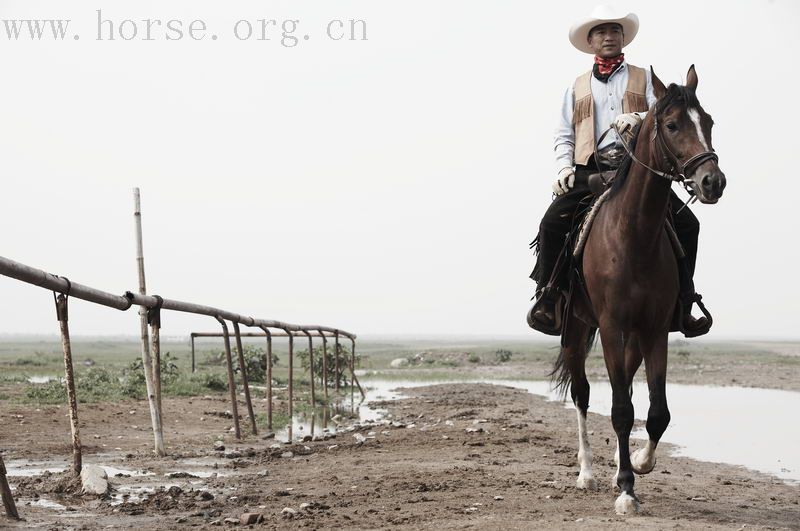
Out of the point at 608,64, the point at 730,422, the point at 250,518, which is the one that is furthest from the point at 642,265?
the point at 730,422

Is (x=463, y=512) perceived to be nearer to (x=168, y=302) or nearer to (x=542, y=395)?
(x=168, y=302)

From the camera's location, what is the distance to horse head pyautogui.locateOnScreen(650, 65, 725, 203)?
4.84 meters

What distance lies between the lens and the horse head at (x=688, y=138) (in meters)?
4.84

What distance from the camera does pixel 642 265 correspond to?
559cm

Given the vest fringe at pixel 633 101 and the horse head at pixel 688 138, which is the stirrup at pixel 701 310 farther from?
the vest fringe at pixel 633 101

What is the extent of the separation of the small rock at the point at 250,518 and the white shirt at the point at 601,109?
12.2 feet

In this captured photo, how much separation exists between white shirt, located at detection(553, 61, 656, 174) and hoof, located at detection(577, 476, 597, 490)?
257cm

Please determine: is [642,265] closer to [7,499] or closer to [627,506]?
[627,506]

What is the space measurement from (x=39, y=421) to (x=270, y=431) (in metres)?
3.21

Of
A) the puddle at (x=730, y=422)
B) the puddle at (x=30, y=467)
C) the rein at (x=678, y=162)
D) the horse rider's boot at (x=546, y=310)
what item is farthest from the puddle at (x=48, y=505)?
the puddle at (x=730, y=422)

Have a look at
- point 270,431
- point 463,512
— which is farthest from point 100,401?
point 463,512

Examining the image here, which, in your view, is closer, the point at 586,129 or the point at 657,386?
the point at 657,386

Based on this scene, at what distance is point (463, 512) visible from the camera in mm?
5488

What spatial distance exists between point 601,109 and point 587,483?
3.08 m
